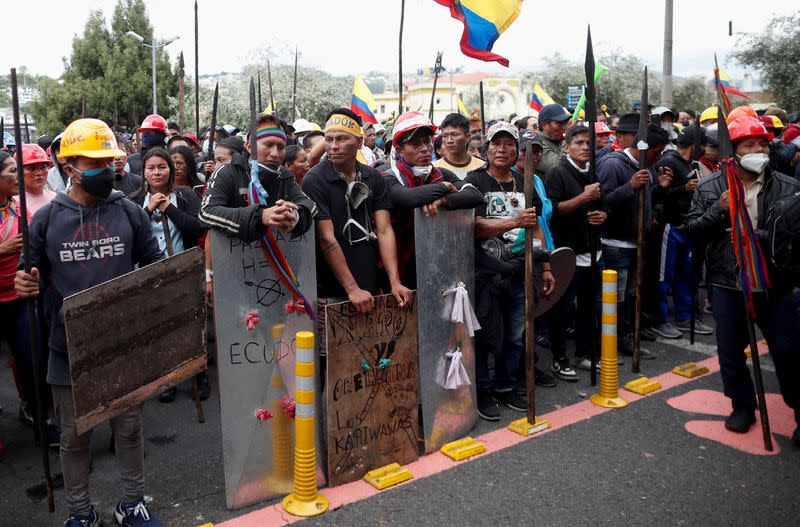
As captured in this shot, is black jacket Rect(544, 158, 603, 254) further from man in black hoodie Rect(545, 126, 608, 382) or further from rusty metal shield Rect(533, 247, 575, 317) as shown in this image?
rusty metal shield Rect(533, 247, 575, 317)

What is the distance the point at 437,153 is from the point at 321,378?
5442 millimetres

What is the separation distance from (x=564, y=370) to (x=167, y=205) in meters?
3.64

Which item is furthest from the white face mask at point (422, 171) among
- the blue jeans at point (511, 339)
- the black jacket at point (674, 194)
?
the black jacket at point (674, 194)

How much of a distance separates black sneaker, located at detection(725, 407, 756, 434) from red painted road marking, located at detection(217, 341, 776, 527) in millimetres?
162

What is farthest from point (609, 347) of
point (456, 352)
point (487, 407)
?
point (456, 352)

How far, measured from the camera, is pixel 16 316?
4902 millimetres

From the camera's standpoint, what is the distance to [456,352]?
16.3 ft

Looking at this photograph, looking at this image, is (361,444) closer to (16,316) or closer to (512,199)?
(512,199)

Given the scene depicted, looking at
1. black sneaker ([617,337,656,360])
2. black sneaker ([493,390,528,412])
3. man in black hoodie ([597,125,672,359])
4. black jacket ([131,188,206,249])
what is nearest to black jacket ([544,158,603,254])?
man in black hoodie ([597,125,672,359])

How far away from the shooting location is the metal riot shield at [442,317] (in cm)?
477

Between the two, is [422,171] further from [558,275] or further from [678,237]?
[678,237]

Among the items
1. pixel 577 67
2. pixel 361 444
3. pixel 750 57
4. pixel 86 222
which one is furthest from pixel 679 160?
pixel 577 67

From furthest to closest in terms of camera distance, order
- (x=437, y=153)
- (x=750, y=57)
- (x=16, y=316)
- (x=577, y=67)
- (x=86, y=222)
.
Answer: (x=577, y=67) < (x=750, y=57) < (x=437, y=153) < (x=16, y=316) < (x=86, y=222)

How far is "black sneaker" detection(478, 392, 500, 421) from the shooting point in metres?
5.42
